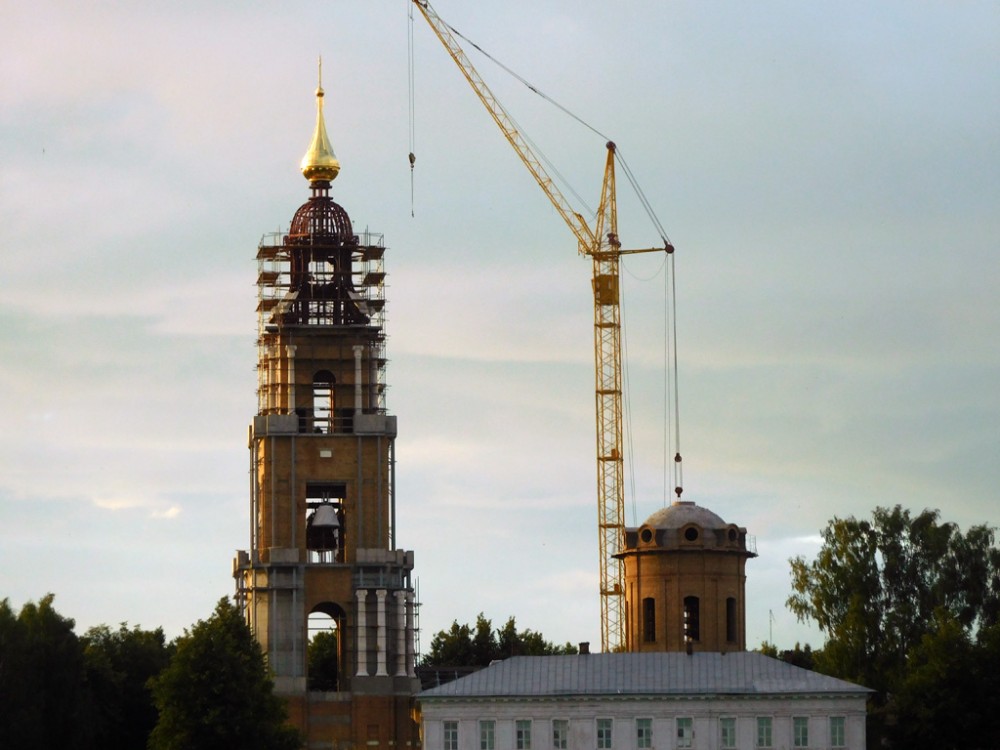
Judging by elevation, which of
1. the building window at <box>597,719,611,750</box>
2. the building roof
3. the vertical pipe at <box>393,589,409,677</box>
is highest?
the vertical pipe at <box>393,589,409,677</box>

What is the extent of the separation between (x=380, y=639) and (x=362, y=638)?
32.6 inches

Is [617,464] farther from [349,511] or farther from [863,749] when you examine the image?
[863,749]

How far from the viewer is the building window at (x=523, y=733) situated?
120938 millimetres

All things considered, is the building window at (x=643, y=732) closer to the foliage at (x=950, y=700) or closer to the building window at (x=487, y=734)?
the building window at (x=487, y=734)

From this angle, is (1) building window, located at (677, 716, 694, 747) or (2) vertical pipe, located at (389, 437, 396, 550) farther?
(2) vertical pipe, located at (389, 437, 396, 550)

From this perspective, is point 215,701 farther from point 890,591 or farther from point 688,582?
point 890,591

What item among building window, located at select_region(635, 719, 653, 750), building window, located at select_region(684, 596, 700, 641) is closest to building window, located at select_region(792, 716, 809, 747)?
building window, located at select_region(635, 719, 653, 750)

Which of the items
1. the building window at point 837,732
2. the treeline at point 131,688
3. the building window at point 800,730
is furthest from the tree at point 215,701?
the building window at point 837,732

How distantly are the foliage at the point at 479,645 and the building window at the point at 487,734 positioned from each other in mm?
40617

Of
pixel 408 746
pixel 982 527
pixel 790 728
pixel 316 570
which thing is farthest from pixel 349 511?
pixel 982 527

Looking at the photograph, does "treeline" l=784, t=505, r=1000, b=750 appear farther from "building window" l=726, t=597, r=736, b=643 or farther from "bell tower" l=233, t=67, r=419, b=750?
"bell tower" l=233, t=67, r=419, b=750

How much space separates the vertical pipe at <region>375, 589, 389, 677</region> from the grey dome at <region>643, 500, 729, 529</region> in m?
13.2

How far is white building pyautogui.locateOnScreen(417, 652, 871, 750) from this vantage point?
396 ft

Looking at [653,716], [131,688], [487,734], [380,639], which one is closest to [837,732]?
[653,716]
